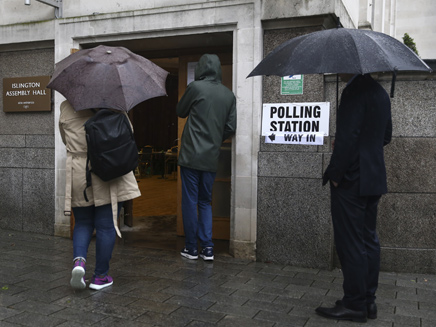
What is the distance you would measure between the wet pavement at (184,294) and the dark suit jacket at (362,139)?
108 cm

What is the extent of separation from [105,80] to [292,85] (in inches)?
89.9

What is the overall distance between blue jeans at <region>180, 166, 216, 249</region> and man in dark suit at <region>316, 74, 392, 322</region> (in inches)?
82.4

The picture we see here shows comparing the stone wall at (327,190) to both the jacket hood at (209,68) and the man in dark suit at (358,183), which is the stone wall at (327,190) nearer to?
the jacket hood at (209,68)

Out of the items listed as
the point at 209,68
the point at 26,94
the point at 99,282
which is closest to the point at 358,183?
the point at 99,282

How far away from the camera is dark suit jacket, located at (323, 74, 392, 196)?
380 centimetres

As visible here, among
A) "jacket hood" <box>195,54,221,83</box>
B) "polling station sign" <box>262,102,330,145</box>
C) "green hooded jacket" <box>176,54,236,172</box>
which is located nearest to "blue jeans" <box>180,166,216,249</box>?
"green hooded jacket" <box>176,54,236,172</box>

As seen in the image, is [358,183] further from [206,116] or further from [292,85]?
[206,116]

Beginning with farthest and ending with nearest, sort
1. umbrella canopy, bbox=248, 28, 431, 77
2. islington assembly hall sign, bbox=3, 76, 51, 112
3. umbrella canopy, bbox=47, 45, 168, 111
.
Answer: islington assembly hall sign, bbox=3, 76, 51, 112, umbrella canopy, bbox=47, 45, 168, 111, umbrella canopy, bbox=248, 28, 431, 77

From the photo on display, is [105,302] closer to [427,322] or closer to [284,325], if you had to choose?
[284,325]

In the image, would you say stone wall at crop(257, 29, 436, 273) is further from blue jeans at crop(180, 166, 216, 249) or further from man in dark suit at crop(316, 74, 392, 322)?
man in dark suit at crop(316, 74, 392, 322)

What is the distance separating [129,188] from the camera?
457 centimetres

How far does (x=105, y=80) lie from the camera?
424cm

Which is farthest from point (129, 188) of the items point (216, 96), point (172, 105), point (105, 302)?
point (172, 105)

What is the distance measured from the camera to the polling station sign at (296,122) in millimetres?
5598
